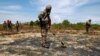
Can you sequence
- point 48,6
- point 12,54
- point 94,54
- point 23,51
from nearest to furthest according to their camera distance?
point 12,54 → point 23,51 → point 94,54 → point 48,6

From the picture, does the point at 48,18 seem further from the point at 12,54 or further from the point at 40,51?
the point at 12,54

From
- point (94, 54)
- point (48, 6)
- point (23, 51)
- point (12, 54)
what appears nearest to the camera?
point (12, 54)

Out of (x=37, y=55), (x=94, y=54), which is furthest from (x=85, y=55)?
(x=37, y=55)

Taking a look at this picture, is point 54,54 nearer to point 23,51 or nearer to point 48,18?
point 23,51

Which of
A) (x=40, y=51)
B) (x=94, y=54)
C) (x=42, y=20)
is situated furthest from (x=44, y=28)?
(x=94, y=54)

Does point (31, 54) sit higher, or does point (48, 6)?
point (48, 6)

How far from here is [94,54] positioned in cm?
1477

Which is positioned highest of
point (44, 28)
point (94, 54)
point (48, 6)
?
point (48, 6)

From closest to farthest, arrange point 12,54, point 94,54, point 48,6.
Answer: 1. point 12,54
2. point 94,54
3. point 48,6

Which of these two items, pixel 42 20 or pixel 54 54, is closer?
pixel 54 54

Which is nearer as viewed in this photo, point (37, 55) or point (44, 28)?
point (37, 55)

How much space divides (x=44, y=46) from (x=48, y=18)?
1641 mm

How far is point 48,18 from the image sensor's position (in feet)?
53.5

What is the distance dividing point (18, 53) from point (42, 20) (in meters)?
3.50
